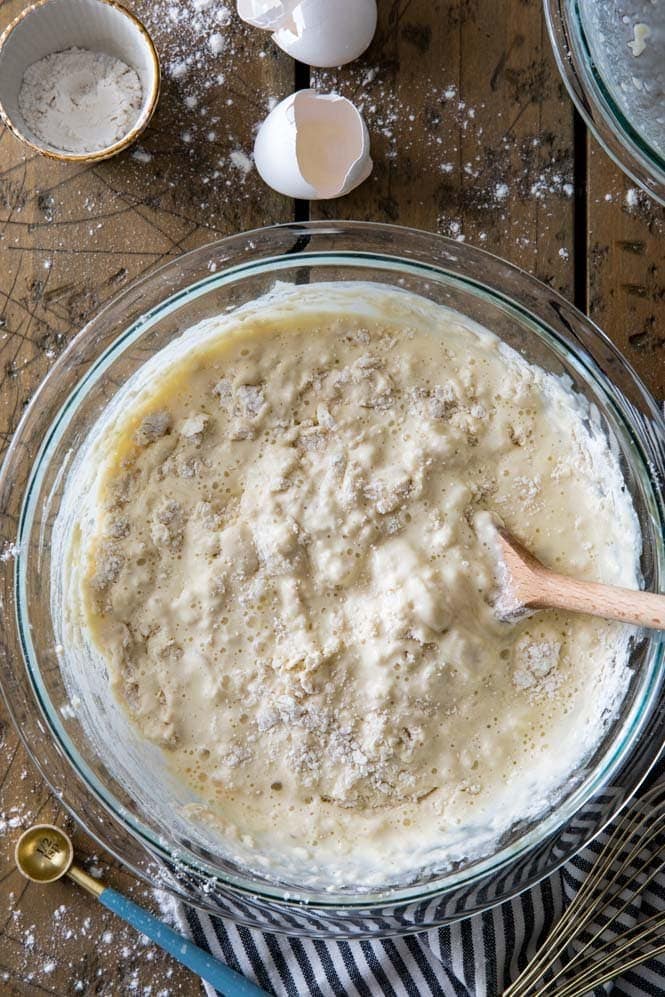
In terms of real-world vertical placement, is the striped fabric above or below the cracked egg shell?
below

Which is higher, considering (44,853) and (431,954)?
(431,954)

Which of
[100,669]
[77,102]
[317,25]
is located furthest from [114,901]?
[317,25]

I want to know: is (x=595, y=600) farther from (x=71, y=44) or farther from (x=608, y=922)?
(x=71, y=44)

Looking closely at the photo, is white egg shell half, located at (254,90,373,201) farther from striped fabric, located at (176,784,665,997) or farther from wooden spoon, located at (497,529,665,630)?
striped fabric, located at (176,784,665,997)

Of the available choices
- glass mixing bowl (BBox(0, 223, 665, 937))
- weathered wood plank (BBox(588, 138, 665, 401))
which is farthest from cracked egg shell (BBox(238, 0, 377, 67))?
weathered wood plank (BBox(588, 138, 665, 401))

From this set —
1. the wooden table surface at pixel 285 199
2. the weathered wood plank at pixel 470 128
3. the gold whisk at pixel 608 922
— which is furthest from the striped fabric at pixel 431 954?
the weathered wood plank at pixel 470 128

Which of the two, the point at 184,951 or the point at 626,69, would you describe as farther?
the point at 184,951

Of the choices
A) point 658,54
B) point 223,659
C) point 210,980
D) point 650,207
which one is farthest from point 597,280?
point 210,980
